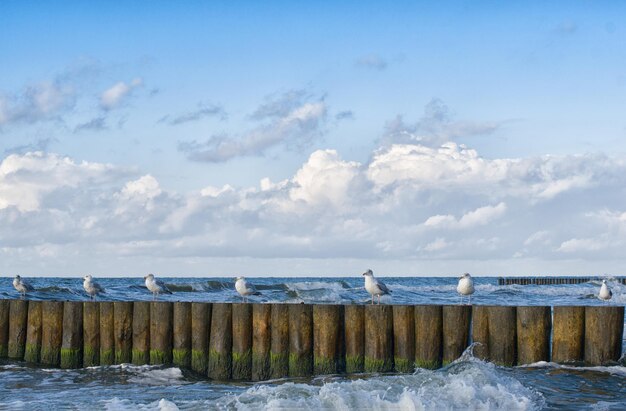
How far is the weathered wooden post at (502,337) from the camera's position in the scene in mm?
12172

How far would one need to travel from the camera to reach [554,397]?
434 inches

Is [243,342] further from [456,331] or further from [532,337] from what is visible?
[532,337]

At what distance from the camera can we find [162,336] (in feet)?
44.0

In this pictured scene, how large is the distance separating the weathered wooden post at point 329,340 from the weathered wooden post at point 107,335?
Result: 339 centimetres

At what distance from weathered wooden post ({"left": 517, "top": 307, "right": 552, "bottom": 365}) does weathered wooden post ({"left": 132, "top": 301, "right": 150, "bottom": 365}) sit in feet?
18.0

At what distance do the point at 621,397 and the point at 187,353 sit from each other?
6.11 metres

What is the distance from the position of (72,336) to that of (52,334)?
0.43 metres

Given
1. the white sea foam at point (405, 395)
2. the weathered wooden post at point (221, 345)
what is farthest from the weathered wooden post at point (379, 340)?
the weathered wooden post at point (221, 345)

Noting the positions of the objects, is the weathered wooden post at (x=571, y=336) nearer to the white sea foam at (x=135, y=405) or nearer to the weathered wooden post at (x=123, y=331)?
the white sea foam at (x=135, y=405)

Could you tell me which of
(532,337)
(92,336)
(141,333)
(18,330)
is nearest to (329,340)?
(532,337)

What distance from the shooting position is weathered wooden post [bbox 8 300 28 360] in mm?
14664

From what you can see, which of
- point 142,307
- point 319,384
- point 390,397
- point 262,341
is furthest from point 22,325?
point 390,397

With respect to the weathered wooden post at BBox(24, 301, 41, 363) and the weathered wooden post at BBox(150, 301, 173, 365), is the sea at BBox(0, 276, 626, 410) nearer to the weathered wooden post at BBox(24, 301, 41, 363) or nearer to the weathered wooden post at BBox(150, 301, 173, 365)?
the weathered wooden post at BBox(150, 301, 173, 365)

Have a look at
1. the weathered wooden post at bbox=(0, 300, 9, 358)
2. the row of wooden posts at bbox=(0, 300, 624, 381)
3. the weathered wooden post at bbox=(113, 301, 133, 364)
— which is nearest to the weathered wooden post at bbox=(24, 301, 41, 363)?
the weathered wooden post at bbox=(0, 300, 9, 358)
